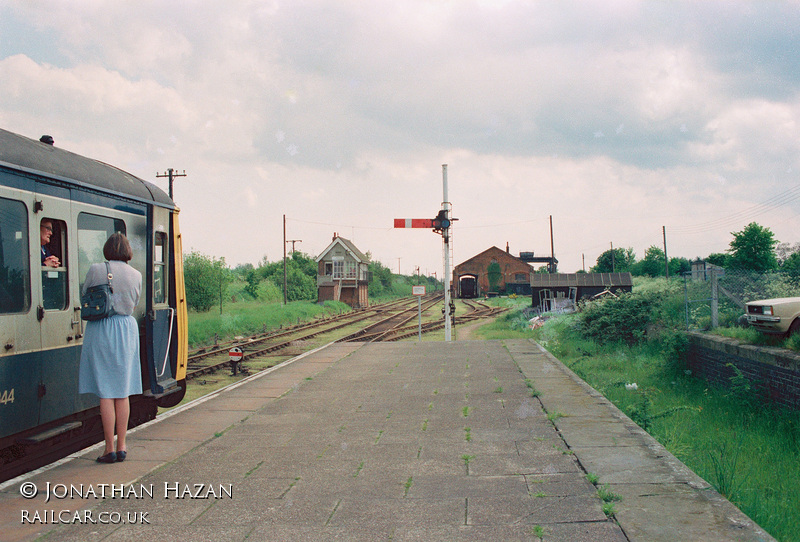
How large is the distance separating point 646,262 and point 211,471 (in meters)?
64.5

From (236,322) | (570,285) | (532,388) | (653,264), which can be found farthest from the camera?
(653,264)

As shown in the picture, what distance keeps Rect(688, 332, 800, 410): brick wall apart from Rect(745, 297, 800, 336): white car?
470 millimetres

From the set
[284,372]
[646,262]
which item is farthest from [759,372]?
[646,262]

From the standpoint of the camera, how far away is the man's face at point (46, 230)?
5.12 m

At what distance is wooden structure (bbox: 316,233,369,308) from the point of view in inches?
1898

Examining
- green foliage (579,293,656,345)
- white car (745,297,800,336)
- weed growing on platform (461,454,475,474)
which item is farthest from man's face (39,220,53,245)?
green foliage (579,293,656,345)

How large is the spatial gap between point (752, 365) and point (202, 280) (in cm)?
2500

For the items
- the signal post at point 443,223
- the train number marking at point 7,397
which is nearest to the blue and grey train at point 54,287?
the train number marking at point 7,397

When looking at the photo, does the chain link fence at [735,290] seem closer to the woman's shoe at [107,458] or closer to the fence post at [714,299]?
the fence post at [714,299]

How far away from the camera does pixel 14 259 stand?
478cm

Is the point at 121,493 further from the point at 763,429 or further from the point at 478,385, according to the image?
the point at 763,429

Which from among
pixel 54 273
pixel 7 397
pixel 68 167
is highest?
pixel 68 167

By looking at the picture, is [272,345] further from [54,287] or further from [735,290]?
[54,287]

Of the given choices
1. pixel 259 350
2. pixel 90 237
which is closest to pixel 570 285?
pixel 259 350
